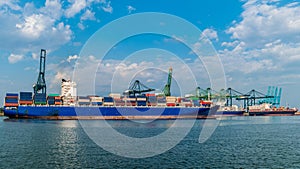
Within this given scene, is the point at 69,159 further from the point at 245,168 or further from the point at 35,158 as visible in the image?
the point at 245,168

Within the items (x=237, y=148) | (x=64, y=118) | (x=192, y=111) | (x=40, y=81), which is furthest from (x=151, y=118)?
(x=237, y=148)

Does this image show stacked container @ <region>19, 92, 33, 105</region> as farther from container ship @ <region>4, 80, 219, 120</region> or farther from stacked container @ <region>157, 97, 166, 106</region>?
stacked container @ <region>157, 97, 166, 106</region>

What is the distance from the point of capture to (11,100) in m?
89.9

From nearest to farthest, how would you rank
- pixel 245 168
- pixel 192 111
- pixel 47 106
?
1. pixel 245 168
2. pixel 47 106
3. pixel 192 111

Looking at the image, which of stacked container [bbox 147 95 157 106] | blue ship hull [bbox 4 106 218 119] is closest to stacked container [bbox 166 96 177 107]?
stacked container [bbox 147 95 157 106]

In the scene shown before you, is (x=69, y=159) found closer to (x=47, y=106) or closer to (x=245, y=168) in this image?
(x=245, y=168)

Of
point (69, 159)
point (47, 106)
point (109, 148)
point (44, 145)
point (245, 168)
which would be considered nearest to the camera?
point (245, 168)

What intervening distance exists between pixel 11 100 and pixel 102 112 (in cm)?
3103

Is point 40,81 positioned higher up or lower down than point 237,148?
higher up

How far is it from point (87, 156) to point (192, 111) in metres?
87.7

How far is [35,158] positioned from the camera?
85.4 ft

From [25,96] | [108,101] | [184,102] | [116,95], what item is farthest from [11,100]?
[184,102]

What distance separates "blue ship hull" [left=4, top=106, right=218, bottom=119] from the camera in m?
89.3

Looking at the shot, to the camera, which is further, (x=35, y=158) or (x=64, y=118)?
(x=64, y=118)
